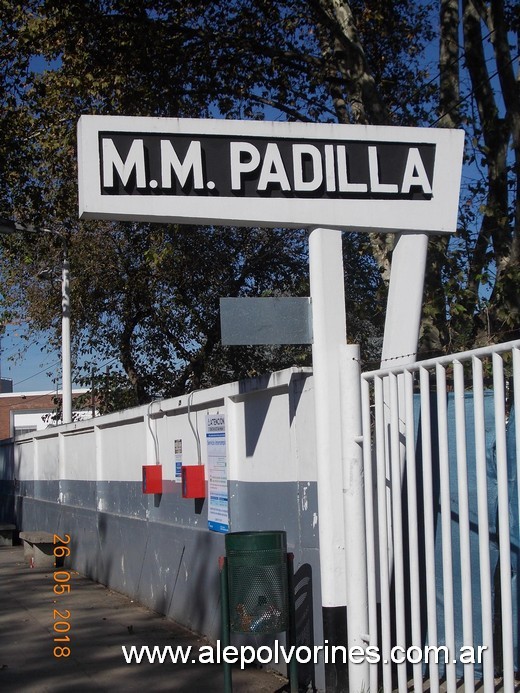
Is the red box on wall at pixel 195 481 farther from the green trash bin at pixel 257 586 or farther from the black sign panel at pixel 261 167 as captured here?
the black sign panel at pixel 261 167

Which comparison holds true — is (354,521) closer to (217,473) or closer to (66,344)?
(217,473)

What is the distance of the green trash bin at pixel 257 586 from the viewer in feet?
20.1

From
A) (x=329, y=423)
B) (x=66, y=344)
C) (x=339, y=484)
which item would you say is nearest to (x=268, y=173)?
(x=329, y=423)

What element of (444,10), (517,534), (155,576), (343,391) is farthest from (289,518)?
(444,10)

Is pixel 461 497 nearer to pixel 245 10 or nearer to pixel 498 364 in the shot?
pixel 498 364

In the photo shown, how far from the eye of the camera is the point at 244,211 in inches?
252

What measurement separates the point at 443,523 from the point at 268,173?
8.94 ft

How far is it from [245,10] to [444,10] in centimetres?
343
